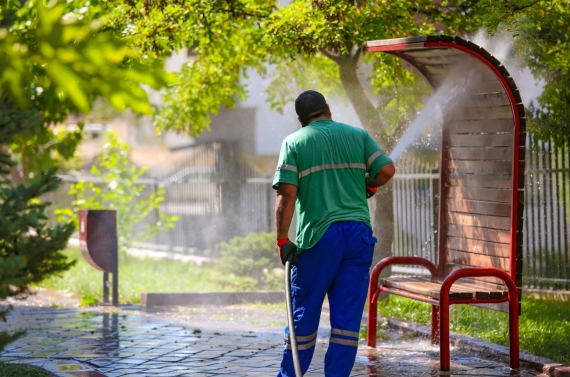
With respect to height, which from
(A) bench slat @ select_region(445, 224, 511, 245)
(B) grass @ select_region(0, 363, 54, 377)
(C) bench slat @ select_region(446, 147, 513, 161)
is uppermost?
(C) bench slat @ select_region(446, 147, 513, 161)

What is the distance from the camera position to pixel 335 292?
584 centimetres

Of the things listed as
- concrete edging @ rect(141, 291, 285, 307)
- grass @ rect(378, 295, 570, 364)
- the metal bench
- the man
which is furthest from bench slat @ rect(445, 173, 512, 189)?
concrete edging @ rect(141, 291, 285, 307)

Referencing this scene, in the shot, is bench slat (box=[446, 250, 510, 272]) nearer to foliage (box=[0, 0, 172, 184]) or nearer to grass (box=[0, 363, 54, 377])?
grass (box=[0, 363, 54, 377])

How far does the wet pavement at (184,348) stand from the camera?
7176mm

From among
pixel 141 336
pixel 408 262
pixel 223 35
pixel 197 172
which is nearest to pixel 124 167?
pixel 197 172

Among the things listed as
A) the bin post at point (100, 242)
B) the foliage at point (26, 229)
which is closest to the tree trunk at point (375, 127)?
the bin post at point (100, 242)

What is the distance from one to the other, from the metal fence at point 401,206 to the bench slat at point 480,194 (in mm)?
3222

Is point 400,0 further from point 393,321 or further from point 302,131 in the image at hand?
point 302,131

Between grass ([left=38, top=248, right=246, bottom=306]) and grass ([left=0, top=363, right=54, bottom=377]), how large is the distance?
4.66 meters

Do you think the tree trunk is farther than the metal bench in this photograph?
Yes

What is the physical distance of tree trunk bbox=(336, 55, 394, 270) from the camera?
10945 millimetres

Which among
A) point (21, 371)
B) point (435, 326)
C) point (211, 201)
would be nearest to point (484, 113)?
point (435, 326)

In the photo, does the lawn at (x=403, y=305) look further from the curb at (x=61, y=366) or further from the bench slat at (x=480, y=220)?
the bench slat at (x=480, y=220)

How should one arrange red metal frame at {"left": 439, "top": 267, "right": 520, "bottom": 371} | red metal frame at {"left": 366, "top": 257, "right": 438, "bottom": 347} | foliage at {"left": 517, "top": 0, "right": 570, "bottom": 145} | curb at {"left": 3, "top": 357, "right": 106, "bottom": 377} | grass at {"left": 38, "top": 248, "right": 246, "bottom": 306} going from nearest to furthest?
red metal frame at {"left": 439, "top": 267, "right": 520, "bottom": 371}
curb at {"left": 3, "top": 357, "right": 106, "bottom": 377}
red metal frame at {"left": 366, "top": 257, "right": 438, "bottom": 347}
foliage at {"left": 517, "top": 0, "right": 570, "bottom": 145}
grass at {"left": 38, "top": 248, "right": 246, "bottom": 306}
